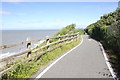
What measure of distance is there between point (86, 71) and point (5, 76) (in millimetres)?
3408

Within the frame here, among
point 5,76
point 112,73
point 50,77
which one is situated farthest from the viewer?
point 112,73

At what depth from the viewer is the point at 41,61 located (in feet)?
34.6

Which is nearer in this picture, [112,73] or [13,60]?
[112,73]

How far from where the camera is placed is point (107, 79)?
7121mm

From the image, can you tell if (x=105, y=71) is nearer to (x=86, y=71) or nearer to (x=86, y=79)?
(x=86, y=71)

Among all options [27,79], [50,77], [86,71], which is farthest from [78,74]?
[27,79]

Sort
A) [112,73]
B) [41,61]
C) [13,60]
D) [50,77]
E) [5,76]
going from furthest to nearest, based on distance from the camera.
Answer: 1. [41,61]
2. [13,60]
3. [112,73]
4. [50,77]
5. [5,76]

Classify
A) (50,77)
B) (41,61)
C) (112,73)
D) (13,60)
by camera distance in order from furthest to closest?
1. (41,61)
2. (13,60)
3. (112,73)
4. (50,77)

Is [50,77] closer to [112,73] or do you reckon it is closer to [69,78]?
[69,78]

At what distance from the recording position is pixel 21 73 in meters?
7.54

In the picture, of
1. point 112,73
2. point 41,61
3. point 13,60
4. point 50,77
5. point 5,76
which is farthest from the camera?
point 41,61

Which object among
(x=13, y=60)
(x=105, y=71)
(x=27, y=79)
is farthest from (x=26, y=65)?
(x=105, y=71)

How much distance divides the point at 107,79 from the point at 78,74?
1.19 metres

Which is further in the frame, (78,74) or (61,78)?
(78,74)
